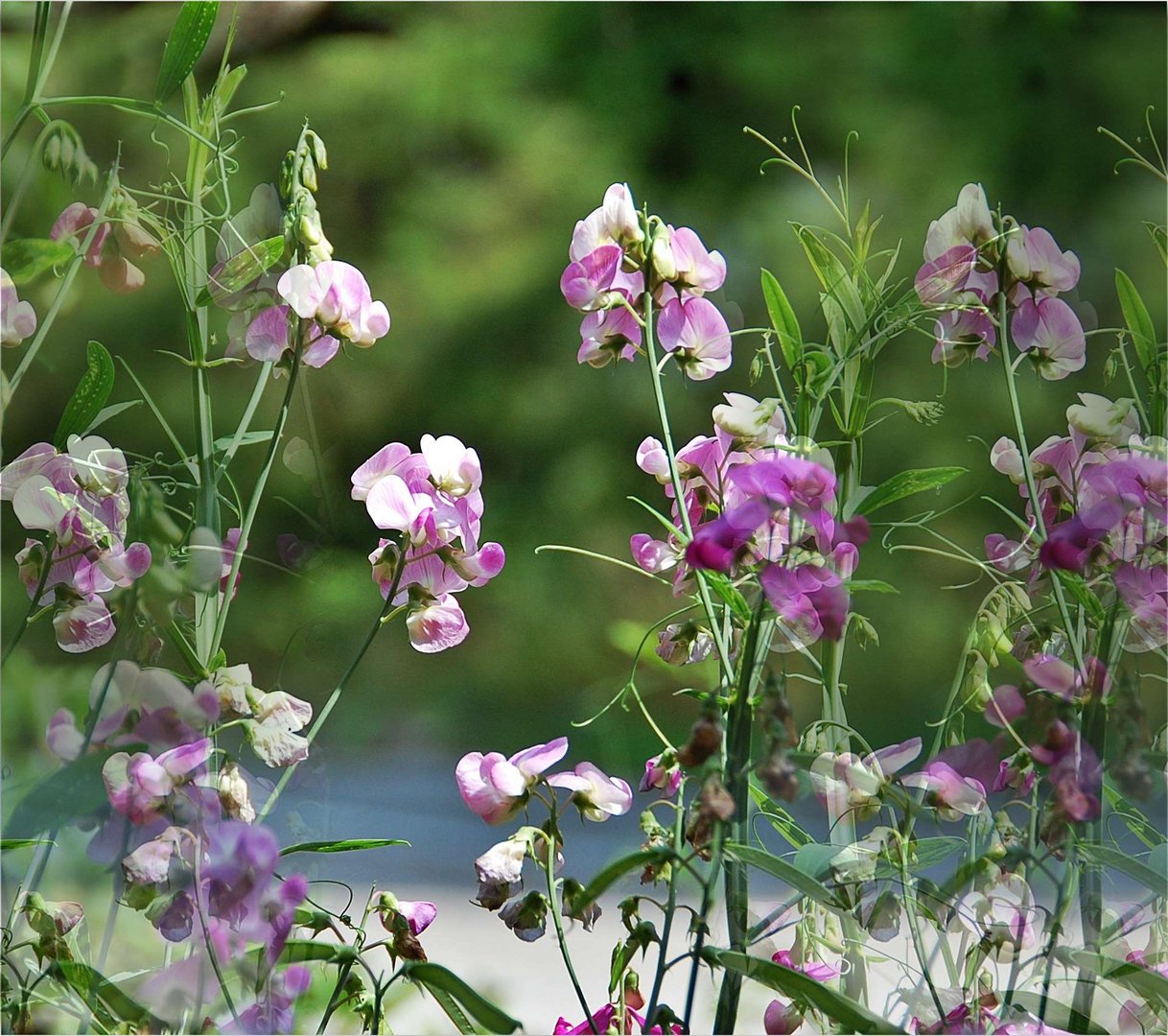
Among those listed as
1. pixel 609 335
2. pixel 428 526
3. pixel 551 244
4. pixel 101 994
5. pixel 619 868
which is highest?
pixel 551 244

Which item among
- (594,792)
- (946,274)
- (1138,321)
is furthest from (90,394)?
(1138,321)

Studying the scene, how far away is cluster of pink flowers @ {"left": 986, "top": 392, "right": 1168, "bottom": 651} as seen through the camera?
19.3 inches

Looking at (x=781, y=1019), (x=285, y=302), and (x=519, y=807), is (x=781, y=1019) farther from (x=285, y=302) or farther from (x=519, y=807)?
(x=285, y=302)

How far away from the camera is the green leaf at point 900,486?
0.53 metres

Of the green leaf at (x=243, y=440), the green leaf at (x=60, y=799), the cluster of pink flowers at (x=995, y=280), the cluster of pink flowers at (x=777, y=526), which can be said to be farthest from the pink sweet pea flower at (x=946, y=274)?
the green leaf at (x=60, y=799)

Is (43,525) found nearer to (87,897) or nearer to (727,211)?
(87,897)

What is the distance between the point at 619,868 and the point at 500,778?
0.23ft

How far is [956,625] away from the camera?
58 centimetres

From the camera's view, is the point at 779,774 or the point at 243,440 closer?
the point at 779,774

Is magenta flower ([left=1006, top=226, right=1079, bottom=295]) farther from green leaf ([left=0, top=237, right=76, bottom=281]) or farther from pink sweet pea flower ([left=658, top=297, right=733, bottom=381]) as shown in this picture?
green leaf ([left=0, top=237, right=76, bottom=281])

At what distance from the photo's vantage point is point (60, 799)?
1.71 ft

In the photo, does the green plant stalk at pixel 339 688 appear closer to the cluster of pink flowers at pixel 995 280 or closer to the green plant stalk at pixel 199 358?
the green plant stalk at pixel 199 358

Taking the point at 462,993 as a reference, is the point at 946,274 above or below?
above

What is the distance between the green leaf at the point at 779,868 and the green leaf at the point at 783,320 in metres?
0.22
